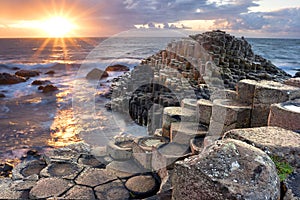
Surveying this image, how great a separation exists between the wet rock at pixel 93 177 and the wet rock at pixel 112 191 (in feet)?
0.42

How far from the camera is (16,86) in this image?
73.7 feet

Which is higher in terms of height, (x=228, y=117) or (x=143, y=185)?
(x=228, y=117)

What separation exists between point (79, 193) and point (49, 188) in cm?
49

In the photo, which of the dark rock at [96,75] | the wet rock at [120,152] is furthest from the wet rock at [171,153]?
the dark rock at [96,75]

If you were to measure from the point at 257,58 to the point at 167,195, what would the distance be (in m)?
19.9

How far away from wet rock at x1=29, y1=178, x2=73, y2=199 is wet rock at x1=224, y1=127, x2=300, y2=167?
2.82 m

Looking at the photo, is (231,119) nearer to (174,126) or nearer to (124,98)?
(174,126)

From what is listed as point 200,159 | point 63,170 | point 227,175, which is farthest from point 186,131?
point 227,175

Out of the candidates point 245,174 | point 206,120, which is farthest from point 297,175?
point 206,120

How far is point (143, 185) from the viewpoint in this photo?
4.46m

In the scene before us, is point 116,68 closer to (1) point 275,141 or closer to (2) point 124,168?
(2) point 124,168

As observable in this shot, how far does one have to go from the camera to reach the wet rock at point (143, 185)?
4281mm

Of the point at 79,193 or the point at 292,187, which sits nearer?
the point at 292,187

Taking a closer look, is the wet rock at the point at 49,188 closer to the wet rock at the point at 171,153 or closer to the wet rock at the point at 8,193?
the wet rock at the point at 8,193
